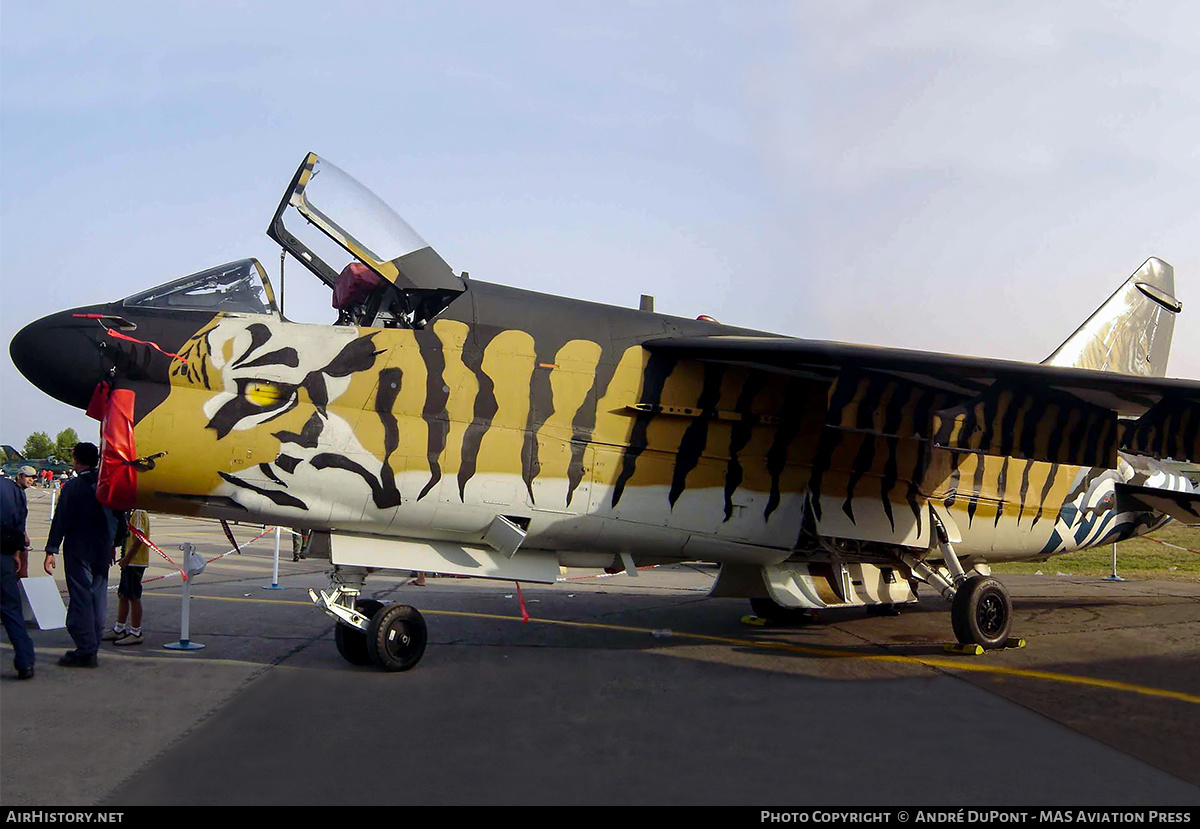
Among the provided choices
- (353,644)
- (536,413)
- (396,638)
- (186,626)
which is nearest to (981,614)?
(536,413)

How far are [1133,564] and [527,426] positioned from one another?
63.6 feet

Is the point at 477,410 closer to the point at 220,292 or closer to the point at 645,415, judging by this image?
the point at 645,415

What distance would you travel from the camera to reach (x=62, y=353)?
23.0 ft

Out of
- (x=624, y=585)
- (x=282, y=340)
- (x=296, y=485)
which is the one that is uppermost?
(x=282, y=340)

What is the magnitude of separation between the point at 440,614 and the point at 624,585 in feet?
16.0

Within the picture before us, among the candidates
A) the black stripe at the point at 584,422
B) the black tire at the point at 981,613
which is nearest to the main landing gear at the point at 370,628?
the black stripe at the point at 584,422

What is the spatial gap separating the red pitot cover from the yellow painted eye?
0.86 metres

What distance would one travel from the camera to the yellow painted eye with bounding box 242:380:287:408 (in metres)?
7.31

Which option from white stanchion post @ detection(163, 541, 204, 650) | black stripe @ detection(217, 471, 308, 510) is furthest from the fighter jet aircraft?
white stanchion post @ detection(163, 541, 204, 650)

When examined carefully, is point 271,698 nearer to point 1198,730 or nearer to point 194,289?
point 194,289

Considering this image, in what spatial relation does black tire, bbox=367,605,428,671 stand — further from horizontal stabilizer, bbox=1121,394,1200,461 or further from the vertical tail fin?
the vertical tail fin

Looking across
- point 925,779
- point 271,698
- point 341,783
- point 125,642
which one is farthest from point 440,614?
point 925,779

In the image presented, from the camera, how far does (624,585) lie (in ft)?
49.1
